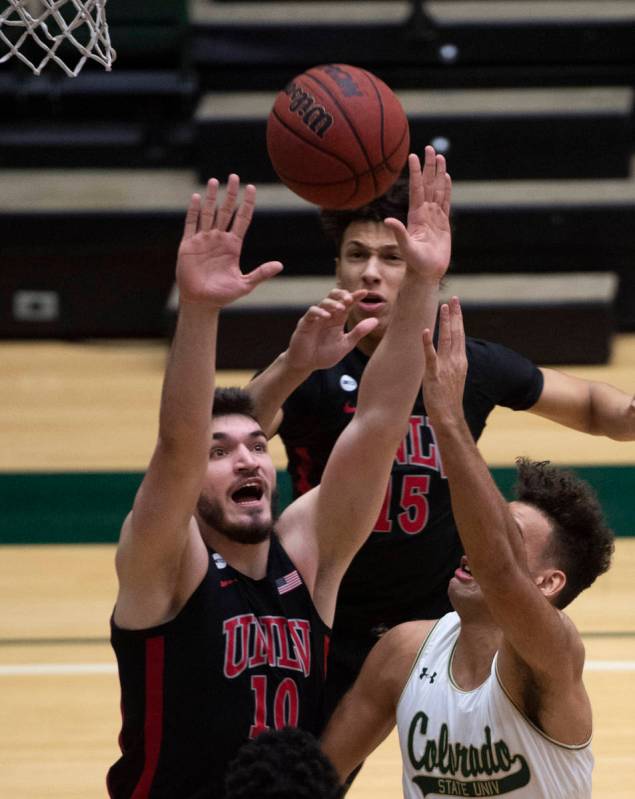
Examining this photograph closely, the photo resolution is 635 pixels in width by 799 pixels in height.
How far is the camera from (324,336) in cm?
332

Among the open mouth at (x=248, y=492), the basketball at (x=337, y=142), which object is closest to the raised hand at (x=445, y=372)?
the open mouth at (x=248, y=492)

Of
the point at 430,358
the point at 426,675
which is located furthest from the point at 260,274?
the point at 426,675

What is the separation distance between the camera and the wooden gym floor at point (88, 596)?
4.50 m

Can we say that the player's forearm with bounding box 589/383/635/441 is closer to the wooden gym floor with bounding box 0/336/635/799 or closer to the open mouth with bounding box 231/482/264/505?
the wooden gym floor with bounding box 0/336/635/799

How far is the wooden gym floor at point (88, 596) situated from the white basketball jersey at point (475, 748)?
1471 mm

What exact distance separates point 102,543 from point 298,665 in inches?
130

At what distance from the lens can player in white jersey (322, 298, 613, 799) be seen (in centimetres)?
259

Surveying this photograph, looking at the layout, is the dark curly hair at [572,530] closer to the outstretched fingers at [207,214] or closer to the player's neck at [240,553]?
the player's neck at [240,553]

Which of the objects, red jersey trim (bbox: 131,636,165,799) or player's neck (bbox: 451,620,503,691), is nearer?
red jersey trim (bbox: 131,636,165,799)

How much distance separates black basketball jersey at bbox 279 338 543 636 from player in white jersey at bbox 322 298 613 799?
710 millimetres

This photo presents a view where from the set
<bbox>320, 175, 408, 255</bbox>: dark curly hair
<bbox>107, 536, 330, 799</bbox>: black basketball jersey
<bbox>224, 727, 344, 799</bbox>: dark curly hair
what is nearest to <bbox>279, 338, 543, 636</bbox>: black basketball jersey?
<bbox>320, 175, 408, 255</bbox>: dark curly hair

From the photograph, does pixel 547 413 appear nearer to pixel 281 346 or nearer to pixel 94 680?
pixel 94 680

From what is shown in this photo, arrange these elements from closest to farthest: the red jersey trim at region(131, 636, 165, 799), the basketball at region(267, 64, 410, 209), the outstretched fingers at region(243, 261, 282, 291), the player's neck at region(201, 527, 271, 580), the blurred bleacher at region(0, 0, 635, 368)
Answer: the outstretched fingers at region(243, 261, 282, 291) < the red jersey trim at region(131, 636, 165, 799) < the player's neck at region(201, 527, 271, 580) < the basketball at region(267, 64, 410, 209) < the blurred bleacher at region(0, 0, 635, 368)

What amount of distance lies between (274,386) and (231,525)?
22.3 inches
